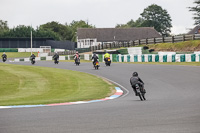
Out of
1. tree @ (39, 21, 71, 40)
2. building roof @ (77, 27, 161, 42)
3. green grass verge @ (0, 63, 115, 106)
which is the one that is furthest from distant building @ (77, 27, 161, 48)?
green grass verge @ (0, 63, 115, 106)

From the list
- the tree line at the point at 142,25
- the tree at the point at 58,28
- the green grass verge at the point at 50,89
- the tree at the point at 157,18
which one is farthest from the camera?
the tree at the point at 58,28

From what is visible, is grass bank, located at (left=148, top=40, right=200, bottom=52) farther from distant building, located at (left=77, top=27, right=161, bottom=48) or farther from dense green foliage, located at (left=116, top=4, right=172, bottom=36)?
dense green foliage, located at (left=116, top=4, right=172, bottom=36)

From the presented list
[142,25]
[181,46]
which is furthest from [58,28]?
[181,46]

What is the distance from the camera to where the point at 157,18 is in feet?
466

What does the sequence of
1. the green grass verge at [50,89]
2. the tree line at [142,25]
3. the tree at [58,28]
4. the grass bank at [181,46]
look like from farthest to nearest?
the tree at [58,28], the tree line at [142,25], the grass bank at [181,46], the green grass verge at [50,89]

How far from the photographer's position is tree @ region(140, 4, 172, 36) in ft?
459

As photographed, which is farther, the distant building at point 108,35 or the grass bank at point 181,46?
the distant building at point 108,35

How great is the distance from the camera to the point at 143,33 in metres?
124

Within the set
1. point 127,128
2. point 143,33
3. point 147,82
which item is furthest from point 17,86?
point 143,33

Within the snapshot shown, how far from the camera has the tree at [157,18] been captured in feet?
459

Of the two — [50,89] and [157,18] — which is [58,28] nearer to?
[157,18]

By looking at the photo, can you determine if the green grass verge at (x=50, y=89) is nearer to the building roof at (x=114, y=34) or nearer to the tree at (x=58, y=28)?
the building roof at (x=114, y=34)

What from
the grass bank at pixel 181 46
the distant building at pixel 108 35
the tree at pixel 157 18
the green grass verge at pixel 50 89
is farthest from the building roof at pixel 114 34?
the green grass verge at pixel 50 89

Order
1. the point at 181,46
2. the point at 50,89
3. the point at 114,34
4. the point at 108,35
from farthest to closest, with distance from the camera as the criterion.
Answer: the point at 108,35
the point at 114,34
the point at 181,46
the point at 50,89
